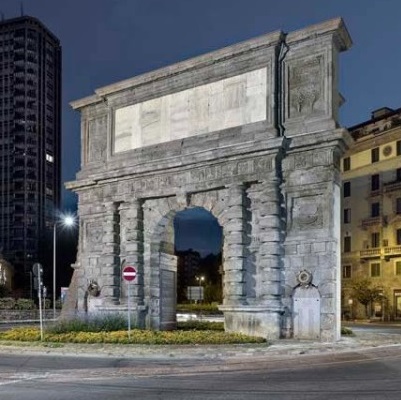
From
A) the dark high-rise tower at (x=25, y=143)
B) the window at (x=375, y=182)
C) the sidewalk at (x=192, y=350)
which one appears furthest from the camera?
the dark high-rise tower at (x=25, y=143)

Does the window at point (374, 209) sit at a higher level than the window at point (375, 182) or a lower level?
lower

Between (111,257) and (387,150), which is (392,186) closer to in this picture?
(387,150)

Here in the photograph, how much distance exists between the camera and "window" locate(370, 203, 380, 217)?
6694 cm

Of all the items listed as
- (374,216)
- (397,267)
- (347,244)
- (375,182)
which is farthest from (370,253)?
(375,182)

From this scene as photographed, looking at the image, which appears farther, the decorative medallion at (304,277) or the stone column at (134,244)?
the stone column at (134,244)

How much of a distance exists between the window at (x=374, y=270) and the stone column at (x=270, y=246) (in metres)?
42.8

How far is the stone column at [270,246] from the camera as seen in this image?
25.7m

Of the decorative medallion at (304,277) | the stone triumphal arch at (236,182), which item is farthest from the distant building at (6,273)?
the decorative medallion at (304,277)

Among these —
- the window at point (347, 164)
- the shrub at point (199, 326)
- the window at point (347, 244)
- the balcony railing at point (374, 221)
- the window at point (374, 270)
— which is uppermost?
the window at point (347, 164)

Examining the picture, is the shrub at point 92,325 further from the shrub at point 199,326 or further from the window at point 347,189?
the window at point 347,189

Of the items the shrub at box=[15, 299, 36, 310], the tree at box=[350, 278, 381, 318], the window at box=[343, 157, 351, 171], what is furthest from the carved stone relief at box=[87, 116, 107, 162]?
the window at box=[343, 157, 351, 171]

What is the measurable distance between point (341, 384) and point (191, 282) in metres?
163

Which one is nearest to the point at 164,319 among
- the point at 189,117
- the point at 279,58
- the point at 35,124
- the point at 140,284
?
the point at 140,284

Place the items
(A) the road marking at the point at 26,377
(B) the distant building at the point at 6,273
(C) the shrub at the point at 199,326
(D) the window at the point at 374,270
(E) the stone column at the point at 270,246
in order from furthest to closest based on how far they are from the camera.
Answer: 1. (B) the distant building at the point at 6,273
2. (D) the window at the point at 374,270
3. (C) the shrub at the point at 199,326
4. (E) the stone column at the point at 270,246
5. (A) the road marking at the point at 26,377
